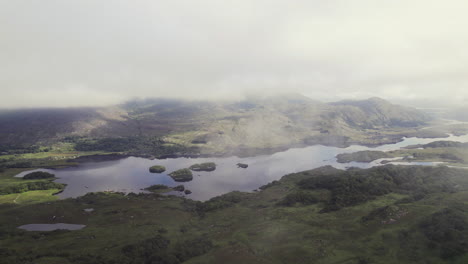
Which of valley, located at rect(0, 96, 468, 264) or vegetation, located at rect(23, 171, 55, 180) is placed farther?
vegetation, located at rect(23, 171, 55, 180)

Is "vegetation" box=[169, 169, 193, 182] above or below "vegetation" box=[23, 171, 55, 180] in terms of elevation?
below

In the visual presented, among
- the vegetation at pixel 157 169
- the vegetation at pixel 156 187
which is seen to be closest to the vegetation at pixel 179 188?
the vegetation at pixel 156 187

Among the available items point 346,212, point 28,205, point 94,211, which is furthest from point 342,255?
point 28,205

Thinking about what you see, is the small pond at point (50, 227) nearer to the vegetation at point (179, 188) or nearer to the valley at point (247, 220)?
the valley at point (247, 220)

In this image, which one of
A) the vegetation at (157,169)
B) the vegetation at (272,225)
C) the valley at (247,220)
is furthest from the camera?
the vegetation at (157,169)

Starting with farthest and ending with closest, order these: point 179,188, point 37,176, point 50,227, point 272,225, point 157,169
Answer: point 157,169
point 37,176
point 179,188
point 50,227
point 272,225

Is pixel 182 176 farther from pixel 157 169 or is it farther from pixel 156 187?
pixel 157 169

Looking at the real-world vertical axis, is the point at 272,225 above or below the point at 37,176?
above

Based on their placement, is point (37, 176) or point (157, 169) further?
point (157, 169)

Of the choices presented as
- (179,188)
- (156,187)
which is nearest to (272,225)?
(179,188)

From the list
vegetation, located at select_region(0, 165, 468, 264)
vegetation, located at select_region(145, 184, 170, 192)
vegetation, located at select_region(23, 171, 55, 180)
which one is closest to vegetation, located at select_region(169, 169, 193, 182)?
vegetation, located at select_region(145, 184, 170, 192)

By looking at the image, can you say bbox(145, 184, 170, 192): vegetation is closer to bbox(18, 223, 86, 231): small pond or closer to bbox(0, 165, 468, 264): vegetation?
bbox(0, 165, 468, 264): vegetation

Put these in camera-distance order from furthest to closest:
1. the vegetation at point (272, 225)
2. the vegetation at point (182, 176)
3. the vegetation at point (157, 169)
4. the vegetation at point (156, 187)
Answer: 1. the vegetation at point (157, 169)
2. the vegetation at point (182, 176)
3. the vegetation at point (156, 187)
4. the vegetation at point (272, 225)
